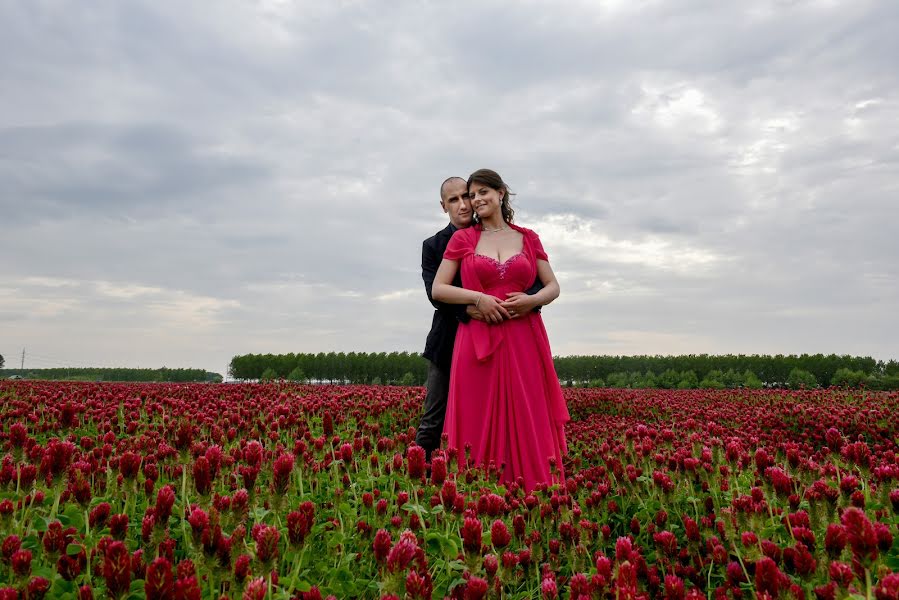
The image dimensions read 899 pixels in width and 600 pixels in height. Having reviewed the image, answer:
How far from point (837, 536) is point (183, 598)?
2.23 meters

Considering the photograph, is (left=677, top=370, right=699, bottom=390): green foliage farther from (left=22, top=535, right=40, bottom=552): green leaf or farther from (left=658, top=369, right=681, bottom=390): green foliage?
(left=22, top=535, right=40, bottom=552): green leaf

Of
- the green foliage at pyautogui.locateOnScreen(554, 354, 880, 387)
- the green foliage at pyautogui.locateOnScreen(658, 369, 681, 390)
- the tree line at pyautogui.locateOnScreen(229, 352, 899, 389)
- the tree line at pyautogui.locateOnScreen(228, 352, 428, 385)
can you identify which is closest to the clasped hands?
the tree line at pyautogui.locateOnScreen(229, 352, 899, 389)

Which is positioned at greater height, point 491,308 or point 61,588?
point 491,308

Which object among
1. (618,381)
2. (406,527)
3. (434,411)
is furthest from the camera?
(618,381)

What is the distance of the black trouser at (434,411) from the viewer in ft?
22.6

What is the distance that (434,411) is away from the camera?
694cm

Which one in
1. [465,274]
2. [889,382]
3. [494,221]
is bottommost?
[889,382]

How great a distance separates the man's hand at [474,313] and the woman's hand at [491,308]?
9 cm

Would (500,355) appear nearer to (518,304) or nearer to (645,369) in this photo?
(518,304)

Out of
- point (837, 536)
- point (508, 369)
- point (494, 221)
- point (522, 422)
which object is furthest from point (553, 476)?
point (837, 536)

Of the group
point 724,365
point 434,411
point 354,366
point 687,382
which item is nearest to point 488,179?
point 434,411

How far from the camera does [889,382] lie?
27344 mm

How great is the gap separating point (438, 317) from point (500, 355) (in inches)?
45.6

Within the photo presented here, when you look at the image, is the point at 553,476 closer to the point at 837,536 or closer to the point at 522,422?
the point at 522,422
